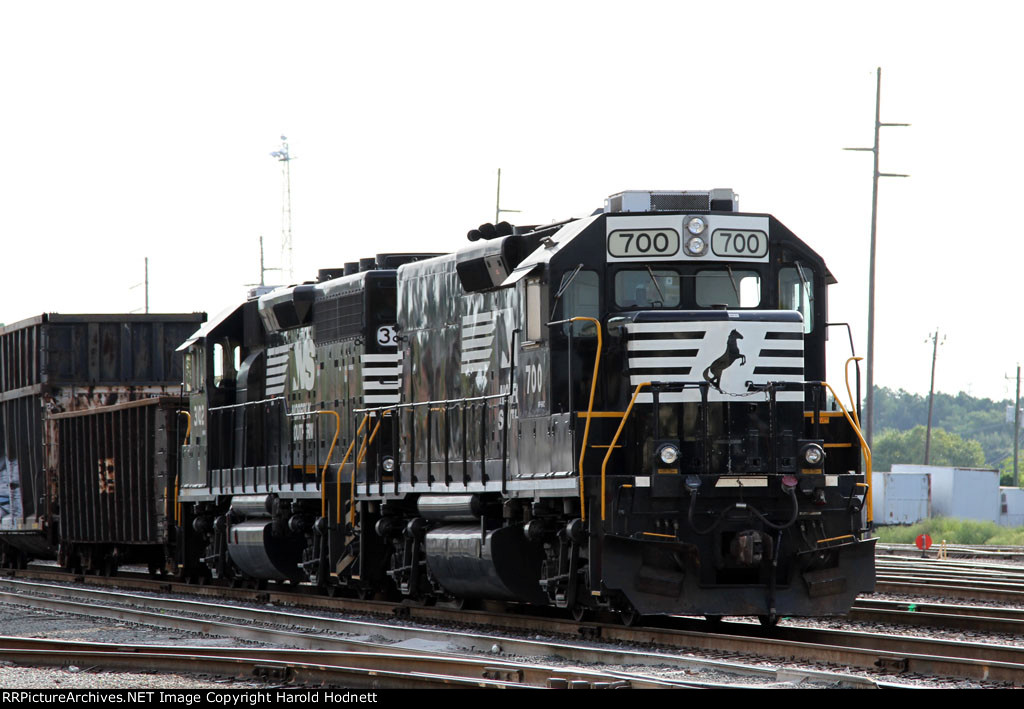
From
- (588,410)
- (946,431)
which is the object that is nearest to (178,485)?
(588,410)

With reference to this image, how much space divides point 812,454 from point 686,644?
1.91m

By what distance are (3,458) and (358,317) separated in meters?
12.2

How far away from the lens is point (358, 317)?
16594mm

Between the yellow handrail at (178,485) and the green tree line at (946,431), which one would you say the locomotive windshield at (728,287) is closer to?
the yellow handrail at (178,485)

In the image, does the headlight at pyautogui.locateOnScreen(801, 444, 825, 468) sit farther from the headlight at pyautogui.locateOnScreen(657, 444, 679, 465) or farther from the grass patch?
the grass patch

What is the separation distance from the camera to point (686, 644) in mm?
11266

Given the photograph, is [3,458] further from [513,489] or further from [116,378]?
[513,489]

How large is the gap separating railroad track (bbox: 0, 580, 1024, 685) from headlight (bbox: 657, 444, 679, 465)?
4.29 feet

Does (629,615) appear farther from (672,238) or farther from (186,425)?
(186,425)

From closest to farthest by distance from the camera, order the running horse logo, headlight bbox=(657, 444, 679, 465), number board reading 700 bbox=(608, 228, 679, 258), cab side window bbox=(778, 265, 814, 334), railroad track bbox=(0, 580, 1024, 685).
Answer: railroad track bbox=(0, 580, 1024, 685), headlight bbox=(657, 444, 679, 465), the running horse logo, number board reading 700 bbox=(608, 228, 679, 258), cab side window bbox=(778, 265, 814, 334)

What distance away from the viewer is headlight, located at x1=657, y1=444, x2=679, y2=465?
11625 millimetres

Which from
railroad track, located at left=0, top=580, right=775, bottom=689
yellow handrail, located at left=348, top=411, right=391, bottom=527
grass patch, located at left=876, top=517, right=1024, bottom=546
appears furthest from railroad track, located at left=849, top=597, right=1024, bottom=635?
grass patch, located at left=876, top=517, right=1024, bottom=546

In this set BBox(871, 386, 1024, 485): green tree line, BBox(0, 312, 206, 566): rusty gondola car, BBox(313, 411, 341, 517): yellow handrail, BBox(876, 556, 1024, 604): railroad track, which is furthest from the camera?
BBox(871, 386, 1024, 485): green tree line

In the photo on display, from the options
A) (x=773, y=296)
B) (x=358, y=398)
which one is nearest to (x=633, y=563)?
(x=773, y=296)
